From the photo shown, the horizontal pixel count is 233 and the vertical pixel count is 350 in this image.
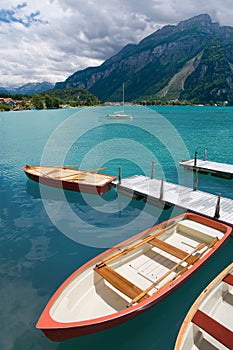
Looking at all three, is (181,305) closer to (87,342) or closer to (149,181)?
(87,342)

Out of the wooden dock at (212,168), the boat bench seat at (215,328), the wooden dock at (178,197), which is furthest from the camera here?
the wooden dock at (212,168)

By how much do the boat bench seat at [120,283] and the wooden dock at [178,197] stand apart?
838 cm

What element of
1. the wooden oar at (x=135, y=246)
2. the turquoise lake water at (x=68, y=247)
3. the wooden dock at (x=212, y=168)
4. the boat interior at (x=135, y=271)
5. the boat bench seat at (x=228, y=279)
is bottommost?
the turquoise lake water at (x=68, y=247)

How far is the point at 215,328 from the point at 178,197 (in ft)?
38.7

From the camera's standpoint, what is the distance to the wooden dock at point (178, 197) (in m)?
15.1

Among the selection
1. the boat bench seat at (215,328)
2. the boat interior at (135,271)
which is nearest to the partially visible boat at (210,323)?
the boat bench seat at (215,328)

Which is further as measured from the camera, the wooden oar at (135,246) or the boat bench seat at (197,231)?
the boat bench seat at (197,231)

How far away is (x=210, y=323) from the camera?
6.51 m

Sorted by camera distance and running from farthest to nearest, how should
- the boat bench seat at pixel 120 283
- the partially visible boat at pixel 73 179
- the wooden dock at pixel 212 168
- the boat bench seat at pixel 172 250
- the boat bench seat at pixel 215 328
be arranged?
the wooden dock at pixel 212 168, the partially visible boat at pixel 73 179, the boat bench seat at pixel 172 250, the boat bench seat at pixel 120 283, the boat bench seat at pixel 215 328

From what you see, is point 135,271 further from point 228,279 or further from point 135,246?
point 228,279

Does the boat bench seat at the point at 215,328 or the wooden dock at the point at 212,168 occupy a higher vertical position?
the wooden dock at the point at 212,168

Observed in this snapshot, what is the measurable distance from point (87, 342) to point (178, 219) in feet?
25.9

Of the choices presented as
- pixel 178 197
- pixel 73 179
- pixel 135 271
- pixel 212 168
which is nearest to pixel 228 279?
pixel 135 271

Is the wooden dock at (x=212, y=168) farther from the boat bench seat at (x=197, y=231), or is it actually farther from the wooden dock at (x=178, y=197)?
the boat bench seat at (x=197, y=231)
